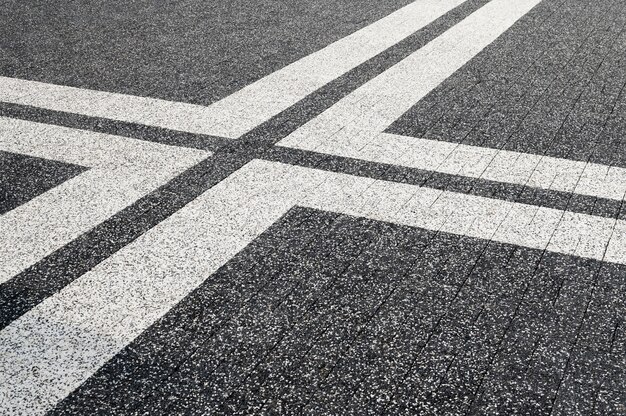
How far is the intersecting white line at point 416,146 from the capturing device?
3.68m

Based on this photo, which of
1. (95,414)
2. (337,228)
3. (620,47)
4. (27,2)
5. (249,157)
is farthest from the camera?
(27,2)

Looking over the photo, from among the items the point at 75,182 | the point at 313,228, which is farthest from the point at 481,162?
the point at 75,182

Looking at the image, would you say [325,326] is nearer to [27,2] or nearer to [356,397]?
[356,397]

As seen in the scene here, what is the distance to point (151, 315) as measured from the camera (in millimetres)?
2680

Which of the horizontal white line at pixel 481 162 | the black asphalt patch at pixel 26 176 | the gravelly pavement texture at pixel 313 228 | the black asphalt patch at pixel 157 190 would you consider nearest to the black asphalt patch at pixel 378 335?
the gravelly pavement texture at pixel 313 228

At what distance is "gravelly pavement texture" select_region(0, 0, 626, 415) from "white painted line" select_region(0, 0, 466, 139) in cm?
2

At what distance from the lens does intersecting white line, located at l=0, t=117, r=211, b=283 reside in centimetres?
318

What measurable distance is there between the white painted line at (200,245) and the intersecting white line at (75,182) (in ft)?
0.96

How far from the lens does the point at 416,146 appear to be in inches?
160

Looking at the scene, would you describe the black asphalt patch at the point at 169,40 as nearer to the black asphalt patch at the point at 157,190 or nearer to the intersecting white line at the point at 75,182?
the black asphalt patch at the point at 157,190

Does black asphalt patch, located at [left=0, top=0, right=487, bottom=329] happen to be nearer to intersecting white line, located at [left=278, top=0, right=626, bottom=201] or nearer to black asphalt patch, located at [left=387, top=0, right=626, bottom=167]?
intersecting white line, located at [left=278, top=0, right=626, bottom=201]

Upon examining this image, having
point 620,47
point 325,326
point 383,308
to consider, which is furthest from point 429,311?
point 620,47

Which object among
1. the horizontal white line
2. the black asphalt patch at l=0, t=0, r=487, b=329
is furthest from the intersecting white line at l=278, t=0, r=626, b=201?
the black asphalt patch at l=0, t=0, r=487, b=329

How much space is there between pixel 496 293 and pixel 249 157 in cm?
155
